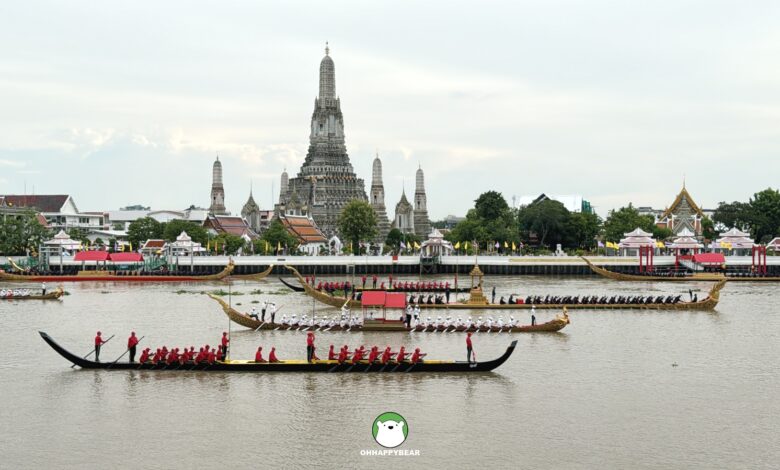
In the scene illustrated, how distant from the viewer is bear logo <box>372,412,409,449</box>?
23312 mm

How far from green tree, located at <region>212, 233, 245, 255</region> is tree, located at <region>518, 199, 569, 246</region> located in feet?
131

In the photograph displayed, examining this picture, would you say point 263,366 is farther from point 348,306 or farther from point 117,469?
point 348,306

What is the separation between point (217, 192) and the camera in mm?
171875

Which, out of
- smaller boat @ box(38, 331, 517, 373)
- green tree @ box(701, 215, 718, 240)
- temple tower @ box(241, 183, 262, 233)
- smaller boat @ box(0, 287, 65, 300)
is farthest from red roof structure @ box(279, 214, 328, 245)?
smaller boat @ box(38, 331, 517, 373)

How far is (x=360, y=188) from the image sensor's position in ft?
570

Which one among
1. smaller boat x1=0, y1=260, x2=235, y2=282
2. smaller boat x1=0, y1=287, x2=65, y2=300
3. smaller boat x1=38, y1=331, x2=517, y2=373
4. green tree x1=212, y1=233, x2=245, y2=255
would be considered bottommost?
smaller boat x1=38, y1=331, x2=517, y2=373

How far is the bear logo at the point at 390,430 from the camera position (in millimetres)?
23312

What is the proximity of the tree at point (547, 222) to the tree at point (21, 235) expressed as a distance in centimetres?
6256

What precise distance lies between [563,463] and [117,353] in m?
20.9

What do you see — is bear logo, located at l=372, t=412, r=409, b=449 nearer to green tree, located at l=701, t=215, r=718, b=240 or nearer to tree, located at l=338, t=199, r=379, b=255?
tree, located at l=338, t=199, r=379, b=255

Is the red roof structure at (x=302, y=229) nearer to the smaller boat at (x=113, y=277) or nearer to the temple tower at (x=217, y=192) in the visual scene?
the temple tower at (x=217, y=192)

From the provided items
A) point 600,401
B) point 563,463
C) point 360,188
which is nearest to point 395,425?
point 563,463

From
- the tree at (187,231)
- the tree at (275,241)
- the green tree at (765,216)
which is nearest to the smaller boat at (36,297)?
the tree at (187,231)

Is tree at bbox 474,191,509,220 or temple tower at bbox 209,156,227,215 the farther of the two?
temple tower at bbox 209,156,227,215
